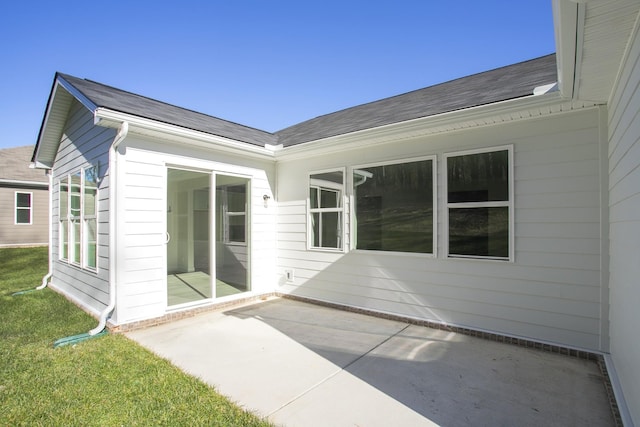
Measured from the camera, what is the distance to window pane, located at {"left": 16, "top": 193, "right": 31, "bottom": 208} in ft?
42.5

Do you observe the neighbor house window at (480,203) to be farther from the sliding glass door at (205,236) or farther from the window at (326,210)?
the sliding glass door at (205,236)

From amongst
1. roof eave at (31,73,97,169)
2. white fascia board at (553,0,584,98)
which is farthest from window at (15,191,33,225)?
white fascia board at (553,0,584,98)

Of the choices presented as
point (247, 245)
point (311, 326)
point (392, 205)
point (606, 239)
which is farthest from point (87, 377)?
point (606, 239)

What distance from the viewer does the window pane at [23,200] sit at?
13.0 m

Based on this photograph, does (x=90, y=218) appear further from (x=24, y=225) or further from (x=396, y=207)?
(x=24, y=225)

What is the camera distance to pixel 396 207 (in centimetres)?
456

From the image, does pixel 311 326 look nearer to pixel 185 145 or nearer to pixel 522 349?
pixel 522 349

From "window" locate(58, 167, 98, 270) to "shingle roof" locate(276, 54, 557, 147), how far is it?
3.69m

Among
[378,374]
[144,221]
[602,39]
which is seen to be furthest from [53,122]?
[602,39]

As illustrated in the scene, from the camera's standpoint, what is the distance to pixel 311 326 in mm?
4246

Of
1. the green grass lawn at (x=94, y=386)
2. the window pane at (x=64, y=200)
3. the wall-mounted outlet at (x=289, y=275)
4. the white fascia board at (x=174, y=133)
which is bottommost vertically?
the green grass lawn at (x=94, y=386)

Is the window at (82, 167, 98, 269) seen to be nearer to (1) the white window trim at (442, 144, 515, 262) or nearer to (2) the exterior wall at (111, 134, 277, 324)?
(2) the exterior wall at (111, 134, 277, 324)

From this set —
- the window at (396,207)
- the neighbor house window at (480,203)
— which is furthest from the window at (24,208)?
the neighbor house window at (480,203)

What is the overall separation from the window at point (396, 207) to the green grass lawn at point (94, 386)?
2.97m
